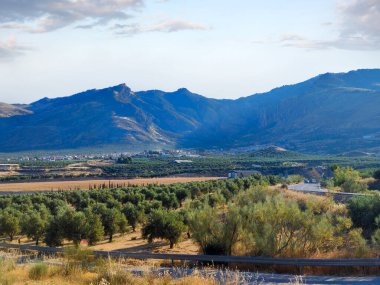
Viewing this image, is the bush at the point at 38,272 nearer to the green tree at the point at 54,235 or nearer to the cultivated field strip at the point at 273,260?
the cultivated field strip at the point at 273,260

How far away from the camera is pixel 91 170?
14450 cm

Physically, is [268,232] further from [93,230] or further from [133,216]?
[133,216]

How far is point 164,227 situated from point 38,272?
24.1 meters

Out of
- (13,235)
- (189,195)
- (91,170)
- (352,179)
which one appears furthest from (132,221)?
(91,170)

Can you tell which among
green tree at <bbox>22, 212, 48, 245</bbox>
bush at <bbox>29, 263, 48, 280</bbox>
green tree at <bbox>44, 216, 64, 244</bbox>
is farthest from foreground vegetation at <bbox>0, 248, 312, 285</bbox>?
green tree at <bbox>22, 212, 48, 245</bbox>

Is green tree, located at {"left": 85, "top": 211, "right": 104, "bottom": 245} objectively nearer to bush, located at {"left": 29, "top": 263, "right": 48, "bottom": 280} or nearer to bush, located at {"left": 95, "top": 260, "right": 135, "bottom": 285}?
bush, located at {"left": 29, "top": 263, "right": 48, "bottom": 280}

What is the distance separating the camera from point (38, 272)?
16750 mm

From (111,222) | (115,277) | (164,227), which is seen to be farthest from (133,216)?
(115,277)

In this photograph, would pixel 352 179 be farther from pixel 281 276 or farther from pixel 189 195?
pixel 281 276

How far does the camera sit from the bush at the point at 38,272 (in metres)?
16.6

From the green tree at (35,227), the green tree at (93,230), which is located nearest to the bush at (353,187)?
the green tree at (93,230)

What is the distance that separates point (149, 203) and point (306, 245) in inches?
1282

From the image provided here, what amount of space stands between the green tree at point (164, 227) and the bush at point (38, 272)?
23.7 metres

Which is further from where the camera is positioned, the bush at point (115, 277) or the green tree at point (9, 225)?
the green tree at point (9, 225)
